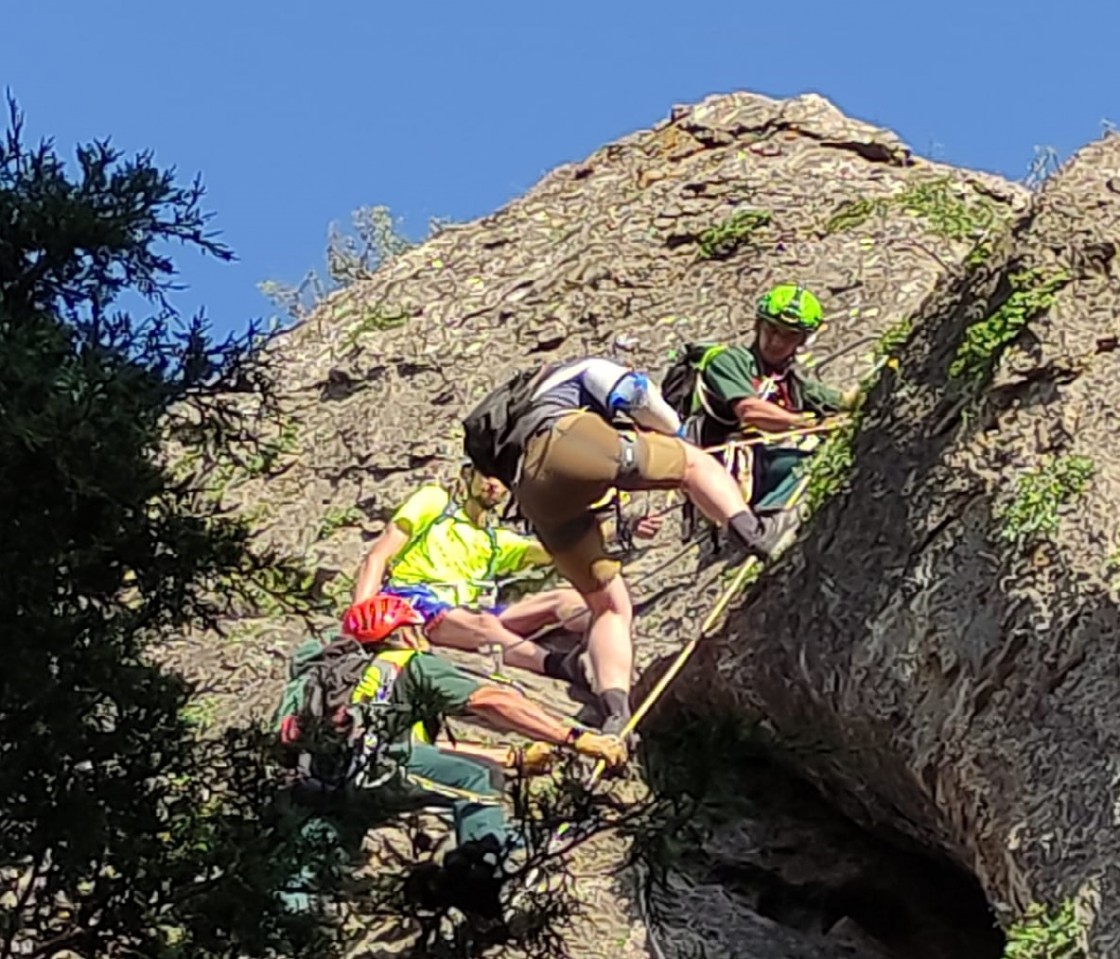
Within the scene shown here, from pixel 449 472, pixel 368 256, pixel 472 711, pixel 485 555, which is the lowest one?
pixel 472 711

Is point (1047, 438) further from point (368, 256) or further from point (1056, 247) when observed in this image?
point (368, 256)

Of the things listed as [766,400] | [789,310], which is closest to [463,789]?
[766,400]

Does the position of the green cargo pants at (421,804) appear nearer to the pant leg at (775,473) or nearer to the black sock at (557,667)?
the black sock at (557,667)

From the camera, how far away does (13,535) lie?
5.79 metres

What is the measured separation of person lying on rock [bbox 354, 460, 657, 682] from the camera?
372 inches

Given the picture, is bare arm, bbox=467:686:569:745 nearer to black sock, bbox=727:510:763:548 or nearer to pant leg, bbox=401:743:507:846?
pant leg, bbox=401:743:507:846

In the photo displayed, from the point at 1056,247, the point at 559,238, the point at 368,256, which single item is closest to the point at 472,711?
the point at 1056,247

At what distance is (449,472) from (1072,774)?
735cm

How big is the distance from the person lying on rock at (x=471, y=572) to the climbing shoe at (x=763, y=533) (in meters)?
0.86

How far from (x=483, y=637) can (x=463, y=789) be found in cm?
155

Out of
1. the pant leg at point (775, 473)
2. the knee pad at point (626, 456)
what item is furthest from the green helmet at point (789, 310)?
the knee pad at point (626, 456)

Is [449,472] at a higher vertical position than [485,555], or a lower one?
higher

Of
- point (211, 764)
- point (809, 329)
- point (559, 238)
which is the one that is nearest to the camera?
point (211, 764)

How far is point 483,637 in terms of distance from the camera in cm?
939
